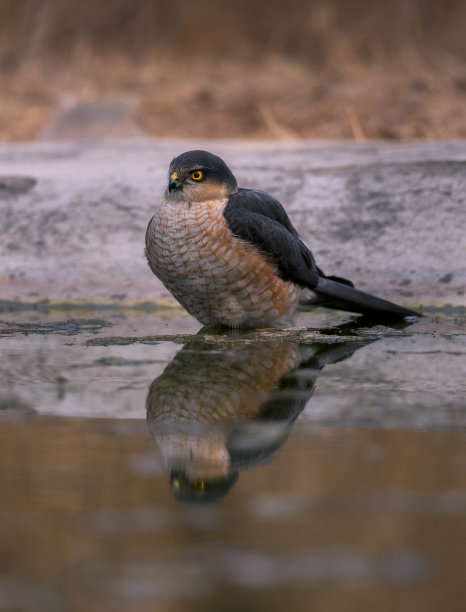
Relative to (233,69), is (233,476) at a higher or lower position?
lower

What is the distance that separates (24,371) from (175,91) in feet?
32.1

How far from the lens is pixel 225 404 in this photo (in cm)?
354

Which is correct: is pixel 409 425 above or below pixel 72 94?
below

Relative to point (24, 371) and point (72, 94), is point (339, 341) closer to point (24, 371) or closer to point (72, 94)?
point (24, 371)

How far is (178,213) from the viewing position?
4746mm

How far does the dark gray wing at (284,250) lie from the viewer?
482 centimetres

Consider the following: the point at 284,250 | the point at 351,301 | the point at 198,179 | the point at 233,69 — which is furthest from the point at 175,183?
the point at 233,69

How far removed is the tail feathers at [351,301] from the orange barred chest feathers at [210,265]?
452mm

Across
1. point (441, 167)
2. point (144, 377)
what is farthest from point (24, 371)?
point (441, 167)

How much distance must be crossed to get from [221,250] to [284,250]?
1.32 ft

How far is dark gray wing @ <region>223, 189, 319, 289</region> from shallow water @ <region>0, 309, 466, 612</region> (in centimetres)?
46

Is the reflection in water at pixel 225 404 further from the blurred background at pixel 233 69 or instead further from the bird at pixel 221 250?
the blurred background at pixel 233 69

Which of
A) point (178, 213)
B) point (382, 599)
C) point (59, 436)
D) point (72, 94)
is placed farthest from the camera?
point (72, 94)

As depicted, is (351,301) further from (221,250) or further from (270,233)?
(221,250)
